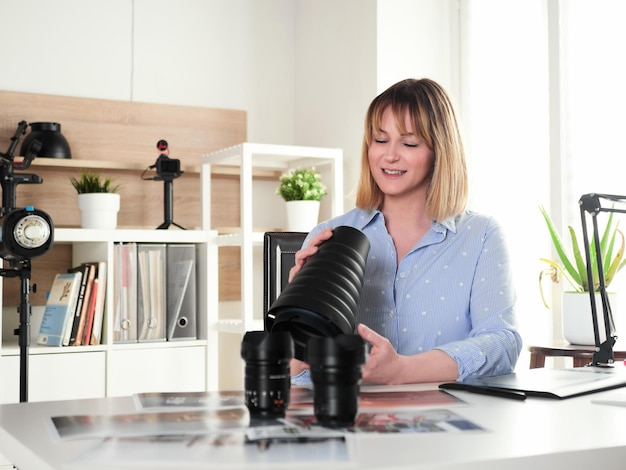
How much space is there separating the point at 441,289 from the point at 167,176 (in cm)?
175

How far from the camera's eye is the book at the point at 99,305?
2.97 m

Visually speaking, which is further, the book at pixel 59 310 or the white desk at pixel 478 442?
the book at pixel 59 310

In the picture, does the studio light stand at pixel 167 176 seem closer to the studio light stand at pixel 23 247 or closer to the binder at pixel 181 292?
the binder at pixel 181 292

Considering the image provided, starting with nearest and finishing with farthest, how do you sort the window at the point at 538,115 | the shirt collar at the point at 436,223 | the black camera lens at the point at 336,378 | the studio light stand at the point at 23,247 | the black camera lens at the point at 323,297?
the black camera lens at the point at 336,378, the black camera lens at the point at 323,297, the shirt collar at the point at 436,223, the studio light stand at the point at 23,247, the window at the point at 538,115

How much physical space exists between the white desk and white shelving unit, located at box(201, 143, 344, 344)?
195 centimetres

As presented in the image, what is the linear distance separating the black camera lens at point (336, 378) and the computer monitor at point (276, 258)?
108cm

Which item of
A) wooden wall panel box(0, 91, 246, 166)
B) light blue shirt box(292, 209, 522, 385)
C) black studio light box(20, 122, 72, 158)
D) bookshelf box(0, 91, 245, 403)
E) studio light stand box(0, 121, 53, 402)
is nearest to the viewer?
light blue shirt box(292, 209, 522, 385)

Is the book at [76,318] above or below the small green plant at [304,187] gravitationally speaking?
below

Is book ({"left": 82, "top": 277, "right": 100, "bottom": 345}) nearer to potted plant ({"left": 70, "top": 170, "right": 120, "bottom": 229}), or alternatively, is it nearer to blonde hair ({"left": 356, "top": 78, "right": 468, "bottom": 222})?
potted plant ({"left": 70, "top": 170, "right": 120, "bottom": 229})

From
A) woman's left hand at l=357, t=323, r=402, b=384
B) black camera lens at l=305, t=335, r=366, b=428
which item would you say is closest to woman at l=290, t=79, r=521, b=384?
woman's left hand at l=357, t=323, r=402, b=384

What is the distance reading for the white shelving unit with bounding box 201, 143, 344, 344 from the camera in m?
3.12

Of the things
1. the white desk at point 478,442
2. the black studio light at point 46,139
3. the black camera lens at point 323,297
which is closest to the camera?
the white desk at point 478,442

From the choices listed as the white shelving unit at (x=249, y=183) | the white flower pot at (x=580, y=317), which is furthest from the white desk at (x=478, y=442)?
the white shelving unit at (x=249, y=183)

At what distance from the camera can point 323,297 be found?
1.32 meters
